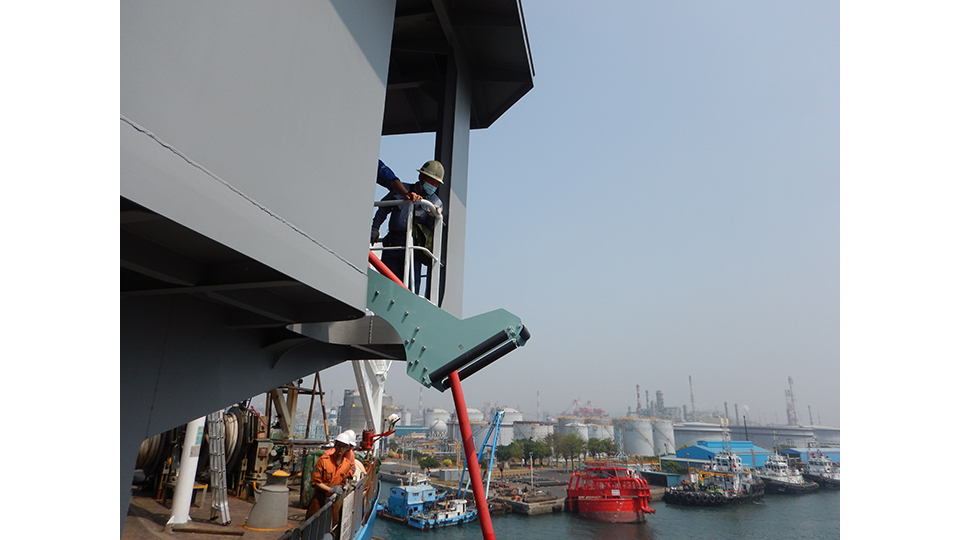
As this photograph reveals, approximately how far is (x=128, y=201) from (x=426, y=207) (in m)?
3.51

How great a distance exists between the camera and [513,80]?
741 cm

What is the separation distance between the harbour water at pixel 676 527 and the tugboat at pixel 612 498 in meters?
1.00

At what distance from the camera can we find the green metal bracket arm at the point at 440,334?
360cm

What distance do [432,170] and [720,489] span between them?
65.6 meters

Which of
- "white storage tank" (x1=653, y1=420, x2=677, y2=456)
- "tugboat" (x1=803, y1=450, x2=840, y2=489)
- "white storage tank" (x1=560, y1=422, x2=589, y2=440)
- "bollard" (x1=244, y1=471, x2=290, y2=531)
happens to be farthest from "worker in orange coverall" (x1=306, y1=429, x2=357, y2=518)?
"white storage tank" (x1=560, y1=422, x2=589, y2=440)

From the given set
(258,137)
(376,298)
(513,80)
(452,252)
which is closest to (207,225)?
(258,137)

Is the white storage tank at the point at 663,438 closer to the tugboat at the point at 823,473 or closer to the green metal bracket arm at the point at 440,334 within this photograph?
the tugboat at the point at 823,473

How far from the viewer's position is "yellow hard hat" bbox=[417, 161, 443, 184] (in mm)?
5504

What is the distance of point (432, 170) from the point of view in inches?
217

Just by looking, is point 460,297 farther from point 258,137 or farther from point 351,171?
point 258,137

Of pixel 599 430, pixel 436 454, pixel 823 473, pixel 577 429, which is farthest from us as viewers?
pixel 599 430

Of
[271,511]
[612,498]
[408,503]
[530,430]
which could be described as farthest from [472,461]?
[530,430]

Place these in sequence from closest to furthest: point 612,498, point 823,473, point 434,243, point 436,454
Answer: point 434,243
point 612,498
point 823,473
point 436,454

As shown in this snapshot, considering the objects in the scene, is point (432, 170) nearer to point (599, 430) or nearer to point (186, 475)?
point (186, 475)
